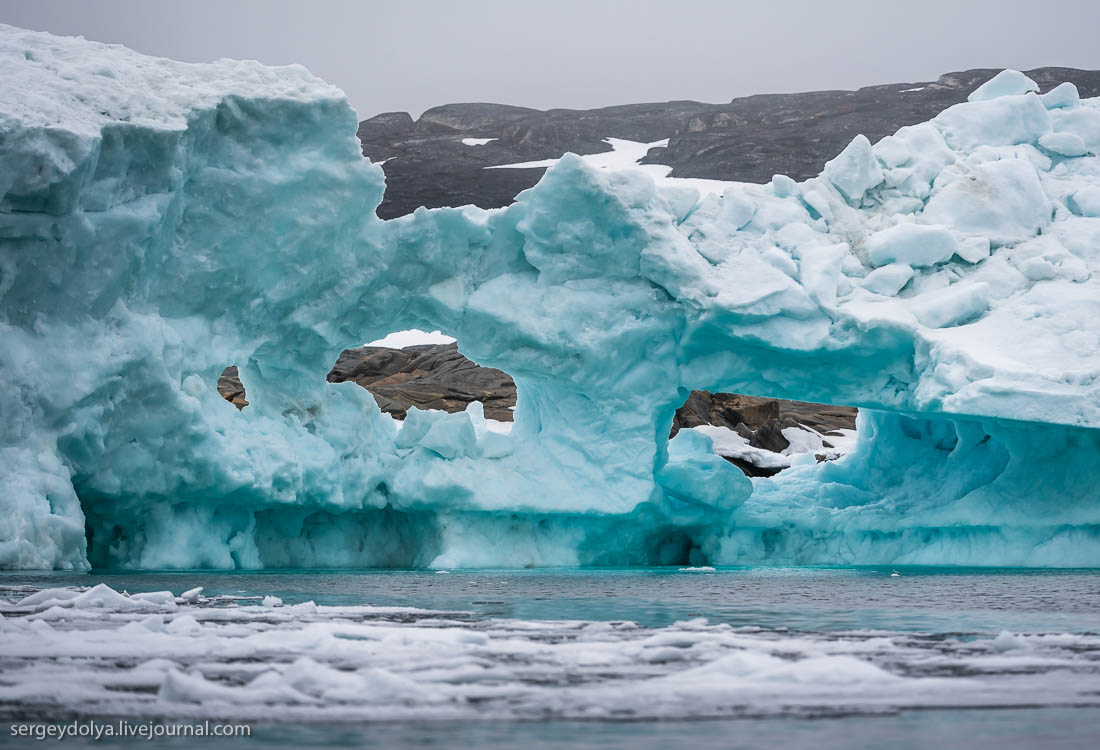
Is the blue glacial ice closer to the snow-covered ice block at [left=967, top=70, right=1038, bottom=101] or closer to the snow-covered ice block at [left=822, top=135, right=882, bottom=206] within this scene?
the snow-covered ice block at [left=822, top=135, right=882, bottom=206]

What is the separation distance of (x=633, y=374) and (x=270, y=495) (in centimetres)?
469

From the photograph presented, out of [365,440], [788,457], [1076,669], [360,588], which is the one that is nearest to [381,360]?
[788,457]

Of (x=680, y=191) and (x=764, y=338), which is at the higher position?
(x=680, y=191)

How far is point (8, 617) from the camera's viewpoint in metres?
5.93

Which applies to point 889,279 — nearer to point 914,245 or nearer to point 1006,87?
point 914,245

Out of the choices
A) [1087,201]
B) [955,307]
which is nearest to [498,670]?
[955,307]

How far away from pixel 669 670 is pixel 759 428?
2541 centimetres

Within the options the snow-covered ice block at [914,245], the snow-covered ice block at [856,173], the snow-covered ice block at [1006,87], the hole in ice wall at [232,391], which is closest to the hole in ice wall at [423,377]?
the hole in ice wall at [232,391]

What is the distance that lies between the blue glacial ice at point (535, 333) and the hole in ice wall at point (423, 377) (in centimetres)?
1283

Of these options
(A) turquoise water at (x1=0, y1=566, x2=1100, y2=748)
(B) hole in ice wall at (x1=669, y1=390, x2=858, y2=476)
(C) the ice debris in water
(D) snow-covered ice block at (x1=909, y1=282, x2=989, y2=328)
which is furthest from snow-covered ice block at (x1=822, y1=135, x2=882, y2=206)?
(C) the ice debris in water

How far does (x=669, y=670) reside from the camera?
4.35 meters

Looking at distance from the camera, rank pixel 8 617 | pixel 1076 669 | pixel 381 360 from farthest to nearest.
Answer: pixel 381 360 → pixel 8 617 → pixel 1076 669

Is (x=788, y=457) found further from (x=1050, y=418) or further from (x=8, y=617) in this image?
(x=8, y=617)

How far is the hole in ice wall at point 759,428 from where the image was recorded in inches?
1065
